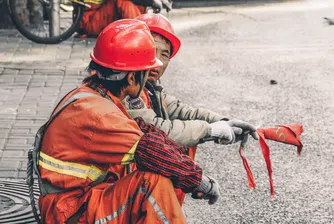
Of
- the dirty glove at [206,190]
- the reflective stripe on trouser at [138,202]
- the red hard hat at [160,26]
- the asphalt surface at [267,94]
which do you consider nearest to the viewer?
the reflective stripe on trouser at [138,202]

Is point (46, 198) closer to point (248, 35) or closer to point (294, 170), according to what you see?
point (294, 170)

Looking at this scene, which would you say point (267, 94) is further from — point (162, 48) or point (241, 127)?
point (241, 127)

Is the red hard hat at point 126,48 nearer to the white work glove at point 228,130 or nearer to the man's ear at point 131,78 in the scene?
the man's ear at point 131,78

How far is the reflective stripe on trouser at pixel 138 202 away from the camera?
379cm

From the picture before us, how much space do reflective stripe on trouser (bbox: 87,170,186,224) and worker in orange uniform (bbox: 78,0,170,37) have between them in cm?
559

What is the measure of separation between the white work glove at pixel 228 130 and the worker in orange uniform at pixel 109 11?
4.89 meters

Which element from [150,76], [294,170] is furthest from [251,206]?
[150,76]

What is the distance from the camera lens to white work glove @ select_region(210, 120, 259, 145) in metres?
4.40

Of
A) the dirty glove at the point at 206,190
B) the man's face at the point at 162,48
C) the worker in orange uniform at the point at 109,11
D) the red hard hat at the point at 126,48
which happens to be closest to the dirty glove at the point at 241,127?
the dirty glove at the point at 206,190

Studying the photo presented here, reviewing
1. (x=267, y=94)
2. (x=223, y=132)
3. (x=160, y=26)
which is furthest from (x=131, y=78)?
(x=267, y=94)

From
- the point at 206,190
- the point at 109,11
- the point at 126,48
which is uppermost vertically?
the point at 126,48

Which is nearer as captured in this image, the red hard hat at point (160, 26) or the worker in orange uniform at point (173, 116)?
the worker in orange uniform at point (173, 116)

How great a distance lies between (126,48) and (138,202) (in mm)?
827

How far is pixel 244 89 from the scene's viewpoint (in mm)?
8352
